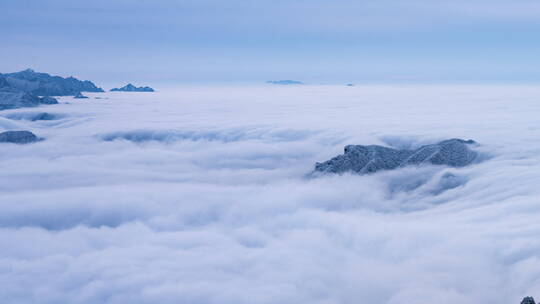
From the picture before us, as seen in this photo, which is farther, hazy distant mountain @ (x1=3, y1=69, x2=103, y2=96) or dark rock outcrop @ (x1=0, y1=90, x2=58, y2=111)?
hazy distant mountain @ (x1=3, y1=69, x2=103, y2=96)

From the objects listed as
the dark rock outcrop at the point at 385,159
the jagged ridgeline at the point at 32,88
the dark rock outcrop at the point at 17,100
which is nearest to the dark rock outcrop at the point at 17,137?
the dark rock outcrop at the point at 385,159

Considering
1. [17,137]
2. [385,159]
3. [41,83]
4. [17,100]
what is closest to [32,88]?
[41,83]

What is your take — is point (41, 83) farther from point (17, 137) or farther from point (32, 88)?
point (17, 137)

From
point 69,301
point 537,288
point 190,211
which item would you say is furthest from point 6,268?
point 537,288

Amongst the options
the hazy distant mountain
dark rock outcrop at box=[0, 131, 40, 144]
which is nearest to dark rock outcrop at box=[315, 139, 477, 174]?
dark rock outcrop at box=[0, 131, 40, 144]

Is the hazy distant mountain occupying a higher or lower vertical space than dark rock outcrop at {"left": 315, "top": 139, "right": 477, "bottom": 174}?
higher

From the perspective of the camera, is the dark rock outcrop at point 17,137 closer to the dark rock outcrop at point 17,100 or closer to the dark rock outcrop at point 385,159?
the dark rock outcrop at point 385,159

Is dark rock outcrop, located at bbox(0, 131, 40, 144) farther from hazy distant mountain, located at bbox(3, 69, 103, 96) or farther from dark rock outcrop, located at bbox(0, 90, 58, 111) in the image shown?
hazy distant mountain, located at bbox(3, 69, 103, 96)
